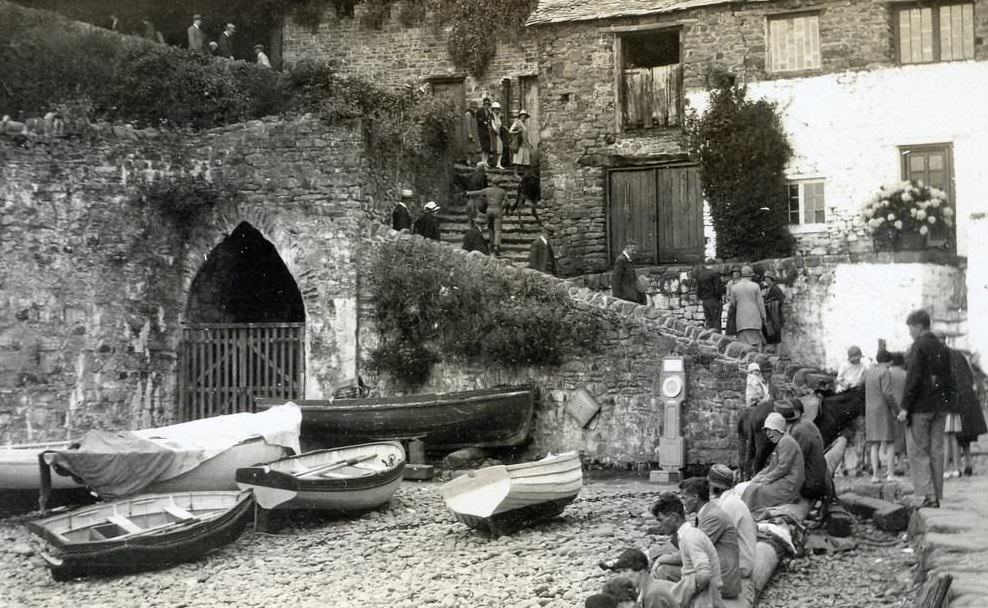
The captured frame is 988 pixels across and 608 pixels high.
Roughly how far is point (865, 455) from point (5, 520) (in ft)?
35.9

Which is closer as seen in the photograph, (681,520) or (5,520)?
(681,520)

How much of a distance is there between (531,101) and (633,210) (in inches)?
199

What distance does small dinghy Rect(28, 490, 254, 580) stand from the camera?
1239 cm

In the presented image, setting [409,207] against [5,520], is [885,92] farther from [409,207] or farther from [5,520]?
[5,520]

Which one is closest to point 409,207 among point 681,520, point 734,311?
point 734,311

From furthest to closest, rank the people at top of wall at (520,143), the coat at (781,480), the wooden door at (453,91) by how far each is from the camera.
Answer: the wooden door at (453,91)
the people at top of wall at (520,143)
the coat at (781,480)

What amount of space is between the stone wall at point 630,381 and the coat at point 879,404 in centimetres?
212

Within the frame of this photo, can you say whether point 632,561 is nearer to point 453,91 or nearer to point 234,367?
point 234,367

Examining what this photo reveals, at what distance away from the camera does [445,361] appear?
17969 millimetres

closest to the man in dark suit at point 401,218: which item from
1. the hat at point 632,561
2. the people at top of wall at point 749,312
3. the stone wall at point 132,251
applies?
the stone wall at point 132,251

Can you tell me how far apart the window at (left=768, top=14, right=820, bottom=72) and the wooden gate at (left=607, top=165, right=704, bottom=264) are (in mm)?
2521

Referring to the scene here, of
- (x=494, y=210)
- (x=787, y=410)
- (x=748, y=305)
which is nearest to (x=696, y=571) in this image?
(x=787, y=410)

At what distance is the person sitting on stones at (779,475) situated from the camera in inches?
452

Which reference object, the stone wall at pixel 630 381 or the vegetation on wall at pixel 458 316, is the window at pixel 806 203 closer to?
the stone wall at pixel 630 381
